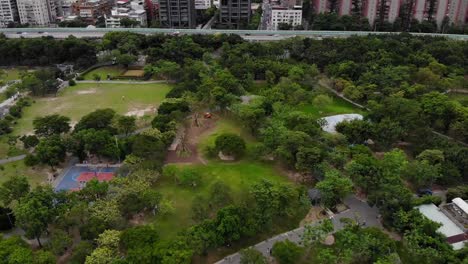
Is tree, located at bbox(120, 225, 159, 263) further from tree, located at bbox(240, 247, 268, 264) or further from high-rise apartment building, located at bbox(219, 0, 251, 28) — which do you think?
high-rise apartment building, located at bbox(219, 0, 251, 28)

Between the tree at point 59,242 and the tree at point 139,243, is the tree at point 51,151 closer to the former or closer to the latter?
the tree at point 59,242

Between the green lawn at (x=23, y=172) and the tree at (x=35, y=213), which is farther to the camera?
the green lawn at (x=23, y=172)

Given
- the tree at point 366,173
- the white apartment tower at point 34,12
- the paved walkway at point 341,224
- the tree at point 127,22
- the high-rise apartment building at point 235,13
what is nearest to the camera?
the paved walkway at point 341,224

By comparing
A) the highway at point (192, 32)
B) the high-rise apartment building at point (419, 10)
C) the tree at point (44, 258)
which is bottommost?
the tree at point (44, 258)

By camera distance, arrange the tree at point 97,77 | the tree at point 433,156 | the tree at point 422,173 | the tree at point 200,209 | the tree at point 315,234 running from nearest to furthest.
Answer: the tree at point 315,234 < the tree at point 200,209 < the tree at point 422,173 < the tree at point 433,156 < the tree at point 97,77

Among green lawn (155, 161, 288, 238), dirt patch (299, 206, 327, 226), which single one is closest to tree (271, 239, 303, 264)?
dirt patch (299, 206, 327, 226)

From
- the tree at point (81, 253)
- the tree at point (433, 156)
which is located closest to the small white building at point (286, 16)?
the tree at point (433, 156)
